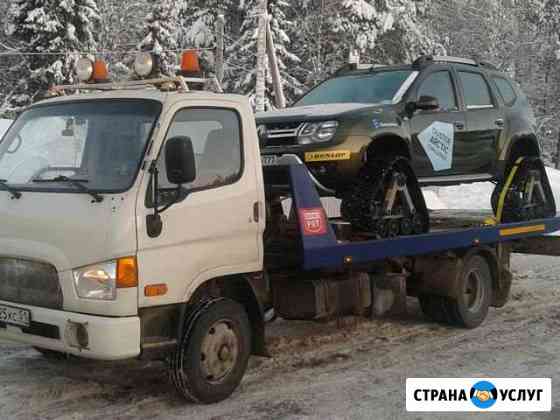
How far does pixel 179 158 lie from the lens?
4.67 metres

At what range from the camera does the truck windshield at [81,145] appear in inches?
191

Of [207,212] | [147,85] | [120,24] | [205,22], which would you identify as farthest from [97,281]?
[120,24]

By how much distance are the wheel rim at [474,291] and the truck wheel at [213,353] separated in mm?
3416

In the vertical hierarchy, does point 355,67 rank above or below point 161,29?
below

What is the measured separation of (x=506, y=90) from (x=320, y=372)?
481cm

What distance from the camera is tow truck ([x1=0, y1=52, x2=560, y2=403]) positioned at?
459cm

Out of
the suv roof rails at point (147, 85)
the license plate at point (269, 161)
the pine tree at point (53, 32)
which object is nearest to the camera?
the suv roof rails at point (147, 85)

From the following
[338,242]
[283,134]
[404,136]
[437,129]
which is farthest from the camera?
[437,129]

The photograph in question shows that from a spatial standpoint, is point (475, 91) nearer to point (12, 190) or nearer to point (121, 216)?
point (121, 216)

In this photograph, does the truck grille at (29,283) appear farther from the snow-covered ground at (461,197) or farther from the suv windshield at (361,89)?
the snow-covered ground at (461,197)

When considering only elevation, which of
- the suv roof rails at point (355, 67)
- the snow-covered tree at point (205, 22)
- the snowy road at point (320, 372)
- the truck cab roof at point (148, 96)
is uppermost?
the snow-covered tree at point (205, 22)

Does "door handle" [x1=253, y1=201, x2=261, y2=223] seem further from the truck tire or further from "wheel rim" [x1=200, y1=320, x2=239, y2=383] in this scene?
the truck tire

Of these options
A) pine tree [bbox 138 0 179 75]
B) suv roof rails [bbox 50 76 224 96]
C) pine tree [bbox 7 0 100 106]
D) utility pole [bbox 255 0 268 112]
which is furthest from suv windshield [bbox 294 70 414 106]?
pine tree [bbox 138 0 179 75]

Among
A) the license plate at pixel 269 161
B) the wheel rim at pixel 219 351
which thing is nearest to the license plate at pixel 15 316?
the wheel rim at pixel 219 351
